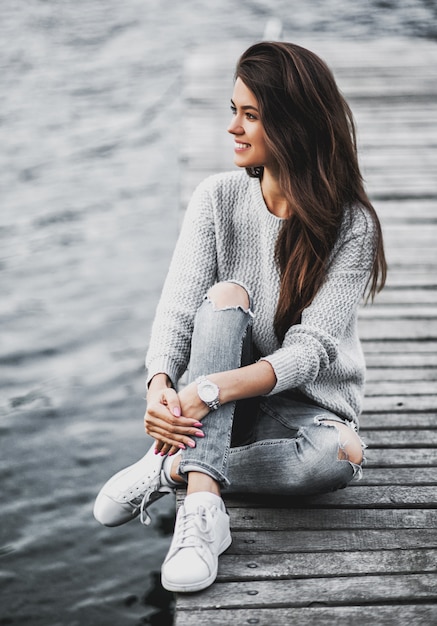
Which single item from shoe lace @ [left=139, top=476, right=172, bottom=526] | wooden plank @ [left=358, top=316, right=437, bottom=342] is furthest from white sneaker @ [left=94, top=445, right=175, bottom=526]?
wooden plank @ [left=358, top=316, right=437, bottom=342]

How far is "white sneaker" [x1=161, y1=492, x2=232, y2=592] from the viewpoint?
2.04m

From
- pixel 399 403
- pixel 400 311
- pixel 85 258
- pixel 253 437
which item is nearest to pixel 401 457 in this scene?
pixel 399 403

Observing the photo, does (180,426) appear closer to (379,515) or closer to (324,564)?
(324,564)

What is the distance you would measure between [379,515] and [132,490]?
62cm

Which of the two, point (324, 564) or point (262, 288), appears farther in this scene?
point (262, 288)

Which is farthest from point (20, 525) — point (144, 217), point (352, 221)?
point (144, 217)

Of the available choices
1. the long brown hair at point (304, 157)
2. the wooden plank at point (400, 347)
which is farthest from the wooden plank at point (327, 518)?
the wooden plank at point (400, 347)

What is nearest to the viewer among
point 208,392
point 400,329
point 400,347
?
point 208,392

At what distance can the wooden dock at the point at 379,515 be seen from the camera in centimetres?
204

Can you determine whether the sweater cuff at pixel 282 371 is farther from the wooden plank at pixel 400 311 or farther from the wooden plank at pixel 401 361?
the wooden plank at pixel 400 311

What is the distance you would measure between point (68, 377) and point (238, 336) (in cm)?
234

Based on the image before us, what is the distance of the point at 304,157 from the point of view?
231 centimetres

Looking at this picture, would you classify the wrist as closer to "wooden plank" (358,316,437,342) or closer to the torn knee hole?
the torn knee hole

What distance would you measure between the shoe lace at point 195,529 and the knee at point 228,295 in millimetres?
467
